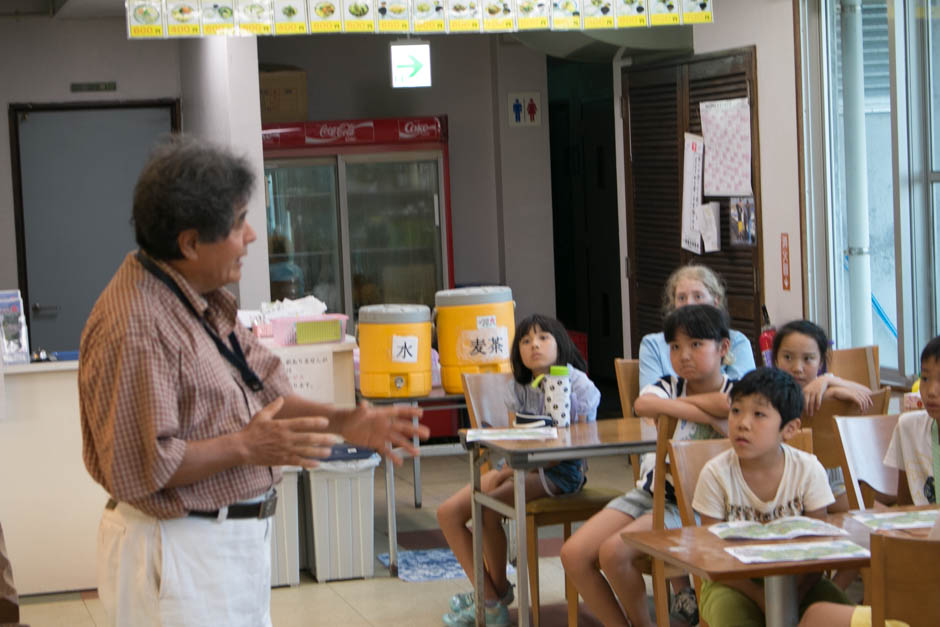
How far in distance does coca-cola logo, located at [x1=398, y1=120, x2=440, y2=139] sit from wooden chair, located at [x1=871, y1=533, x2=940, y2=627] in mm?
6526

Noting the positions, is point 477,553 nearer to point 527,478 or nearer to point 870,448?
point 527,478

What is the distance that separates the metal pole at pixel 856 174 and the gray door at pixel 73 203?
4.55 metres

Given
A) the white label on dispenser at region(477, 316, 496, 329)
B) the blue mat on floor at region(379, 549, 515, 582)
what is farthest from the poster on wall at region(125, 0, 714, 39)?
the blue mat on floor at region(379, 549, 515, 582)

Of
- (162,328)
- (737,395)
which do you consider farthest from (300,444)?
(737,395)

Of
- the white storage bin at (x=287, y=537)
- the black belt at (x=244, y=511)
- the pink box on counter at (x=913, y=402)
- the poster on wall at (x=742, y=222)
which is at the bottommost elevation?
the white storage bin at (x=287, y=537)

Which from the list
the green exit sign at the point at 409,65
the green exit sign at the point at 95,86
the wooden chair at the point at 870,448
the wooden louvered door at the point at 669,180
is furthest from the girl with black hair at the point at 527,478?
the green exit sign at the point at 95,86

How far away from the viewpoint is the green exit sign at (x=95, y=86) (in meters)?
8.32

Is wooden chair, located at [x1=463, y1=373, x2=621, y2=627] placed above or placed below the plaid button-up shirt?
below

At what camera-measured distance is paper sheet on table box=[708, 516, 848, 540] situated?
9.79ft

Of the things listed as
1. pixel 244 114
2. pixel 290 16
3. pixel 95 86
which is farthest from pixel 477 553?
pixel 95 86

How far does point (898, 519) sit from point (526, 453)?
52.2 inches

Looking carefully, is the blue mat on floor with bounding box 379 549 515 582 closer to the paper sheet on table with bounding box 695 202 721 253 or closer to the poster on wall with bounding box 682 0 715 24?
the paper sheet on table with bounding box 695 202 721 253

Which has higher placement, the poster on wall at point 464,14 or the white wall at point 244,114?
the poster on wall at point 464,14

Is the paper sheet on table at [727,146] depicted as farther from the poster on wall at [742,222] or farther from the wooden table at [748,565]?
the wooden table at [748,565]
